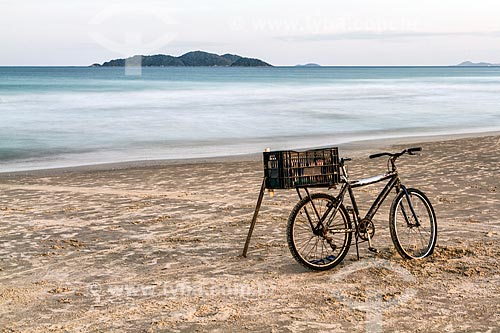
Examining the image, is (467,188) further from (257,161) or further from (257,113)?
(257,113)

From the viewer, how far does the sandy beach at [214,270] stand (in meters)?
5.44

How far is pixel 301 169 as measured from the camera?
6480 mm

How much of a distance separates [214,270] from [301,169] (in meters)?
1.40

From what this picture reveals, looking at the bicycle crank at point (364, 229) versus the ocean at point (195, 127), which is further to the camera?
the ocean at point (195, 127)

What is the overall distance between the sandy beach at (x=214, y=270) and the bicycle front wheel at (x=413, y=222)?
0.18 m

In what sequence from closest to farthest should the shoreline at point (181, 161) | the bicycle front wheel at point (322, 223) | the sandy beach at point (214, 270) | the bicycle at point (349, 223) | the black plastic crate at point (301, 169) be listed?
the sandy beach at point (214, 270)
the black plastic crate at point (301, 169)
the bicycle front wheel at point (322, 223)
the bicycle at point (349, 223)
the shoreline at point (181, 161)

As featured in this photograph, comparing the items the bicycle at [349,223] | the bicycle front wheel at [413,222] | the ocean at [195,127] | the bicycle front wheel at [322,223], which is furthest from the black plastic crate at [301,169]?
the ocean at [195,127]

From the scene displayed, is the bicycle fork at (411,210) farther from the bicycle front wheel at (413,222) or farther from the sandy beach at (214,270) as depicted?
the sandy beach at (214,270)

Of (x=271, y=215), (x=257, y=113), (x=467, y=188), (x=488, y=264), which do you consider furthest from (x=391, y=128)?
(x=488, y=264)

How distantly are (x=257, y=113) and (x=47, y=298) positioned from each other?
106 ft

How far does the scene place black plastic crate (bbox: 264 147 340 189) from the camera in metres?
6.49

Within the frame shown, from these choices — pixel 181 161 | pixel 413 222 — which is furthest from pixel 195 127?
pixel 413 222

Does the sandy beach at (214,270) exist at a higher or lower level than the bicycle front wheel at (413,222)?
lower

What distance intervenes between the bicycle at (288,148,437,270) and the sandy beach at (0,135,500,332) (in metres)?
0.20
